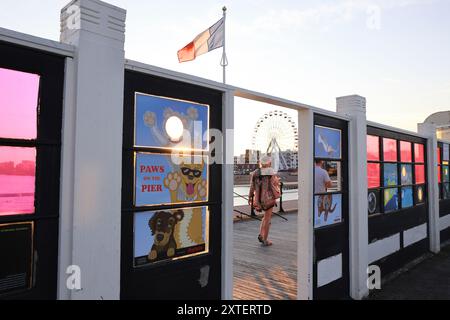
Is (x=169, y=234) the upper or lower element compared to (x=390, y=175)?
lower

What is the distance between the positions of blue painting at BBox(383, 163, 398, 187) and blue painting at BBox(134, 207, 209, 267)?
4.46m

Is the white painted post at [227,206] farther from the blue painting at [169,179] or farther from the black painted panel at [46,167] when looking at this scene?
the black painted panel at [46,167]

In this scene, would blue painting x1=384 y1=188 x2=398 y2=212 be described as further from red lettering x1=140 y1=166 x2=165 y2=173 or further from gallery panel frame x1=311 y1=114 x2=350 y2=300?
red lettering x1=140 y1=166 x2=165 y2=173

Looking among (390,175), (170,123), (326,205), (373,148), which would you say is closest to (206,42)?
(373,148)

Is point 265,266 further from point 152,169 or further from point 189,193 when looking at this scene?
point 152,169

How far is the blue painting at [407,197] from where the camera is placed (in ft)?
22.8

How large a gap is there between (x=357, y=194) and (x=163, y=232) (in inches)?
136

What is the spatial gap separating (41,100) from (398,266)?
6.87m

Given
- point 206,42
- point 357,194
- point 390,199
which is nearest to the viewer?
point 357,194

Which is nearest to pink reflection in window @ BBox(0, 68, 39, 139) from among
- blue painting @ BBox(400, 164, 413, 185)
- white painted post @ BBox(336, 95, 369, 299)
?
white painted post @ BBox(336, 95, 369, 299)

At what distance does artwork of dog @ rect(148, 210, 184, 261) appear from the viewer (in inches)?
112

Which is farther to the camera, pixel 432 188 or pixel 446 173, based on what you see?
pixel 446 173

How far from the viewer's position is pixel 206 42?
11.1m

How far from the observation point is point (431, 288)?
561 centimetres
